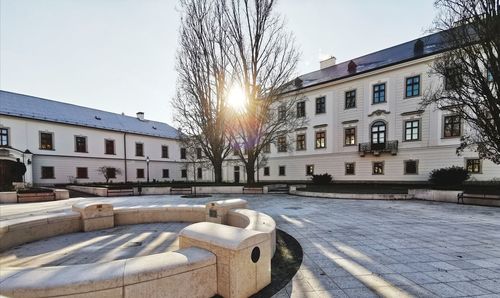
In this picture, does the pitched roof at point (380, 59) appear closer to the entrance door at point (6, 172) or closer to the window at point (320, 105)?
the window at point (320, 105)

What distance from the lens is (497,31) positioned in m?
11.4

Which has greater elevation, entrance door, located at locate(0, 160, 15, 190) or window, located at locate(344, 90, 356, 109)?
window, located at locate(344, 90, 356, 109)

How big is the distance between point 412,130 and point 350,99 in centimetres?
683

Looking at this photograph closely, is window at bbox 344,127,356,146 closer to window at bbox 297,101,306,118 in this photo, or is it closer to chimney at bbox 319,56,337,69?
window at bbox 297,101,306,118

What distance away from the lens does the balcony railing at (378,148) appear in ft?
71.4

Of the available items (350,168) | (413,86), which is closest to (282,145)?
(350,168)

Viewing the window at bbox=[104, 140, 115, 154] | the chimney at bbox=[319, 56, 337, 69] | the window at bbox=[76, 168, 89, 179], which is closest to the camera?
the window at bbox=[76, 168, 89, 179]

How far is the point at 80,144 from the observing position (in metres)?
27.5

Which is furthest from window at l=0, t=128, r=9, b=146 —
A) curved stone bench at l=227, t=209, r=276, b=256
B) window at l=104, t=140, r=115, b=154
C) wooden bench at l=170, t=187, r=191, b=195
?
curved stone bench at l=227, t=209, r=276, b=256

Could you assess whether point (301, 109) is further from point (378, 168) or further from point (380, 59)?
point (378, 168)

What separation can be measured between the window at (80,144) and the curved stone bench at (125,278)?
1209 inches

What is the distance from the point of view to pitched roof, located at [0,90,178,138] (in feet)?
78.8

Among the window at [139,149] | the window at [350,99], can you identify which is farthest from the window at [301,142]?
the window at [139,149]

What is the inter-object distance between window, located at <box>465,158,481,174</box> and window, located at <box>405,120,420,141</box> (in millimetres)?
4097
